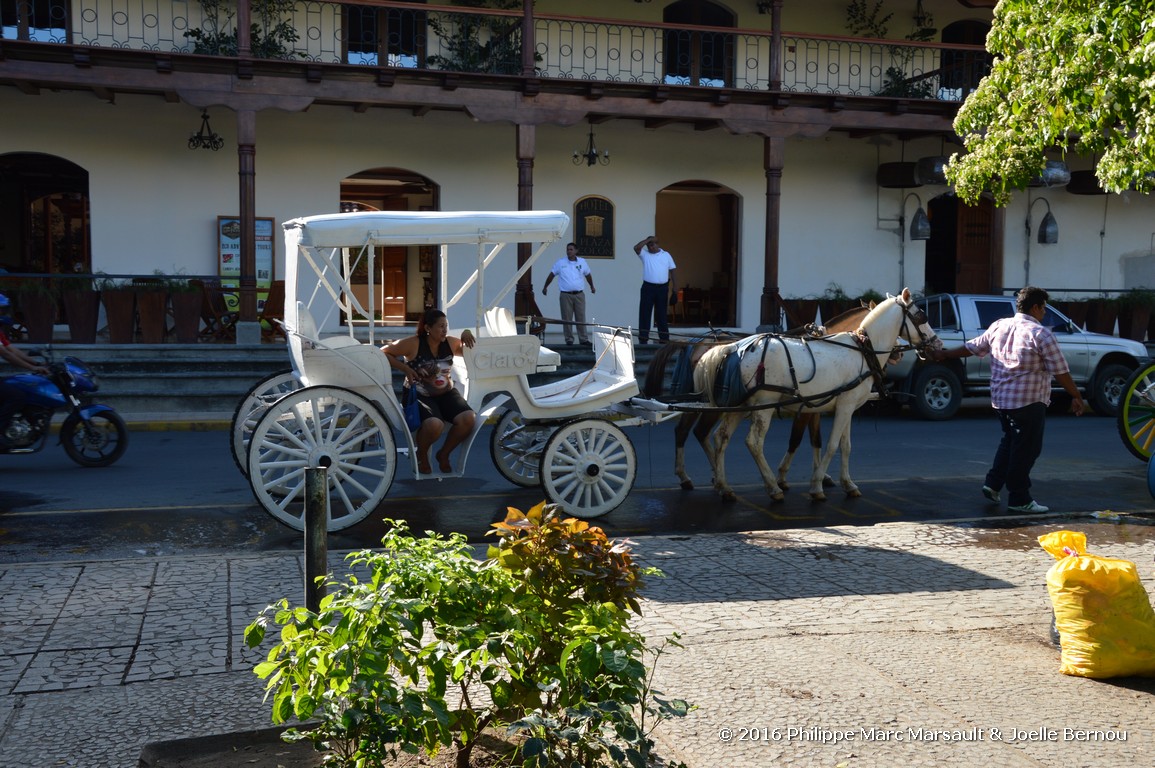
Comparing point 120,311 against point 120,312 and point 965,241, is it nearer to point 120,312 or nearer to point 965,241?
point 120,312

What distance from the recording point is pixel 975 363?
16719 millimetres

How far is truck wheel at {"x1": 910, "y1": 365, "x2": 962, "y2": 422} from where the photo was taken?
53.9 feet

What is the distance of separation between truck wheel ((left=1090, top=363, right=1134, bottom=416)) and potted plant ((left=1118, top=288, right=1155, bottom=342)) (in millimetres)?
4404

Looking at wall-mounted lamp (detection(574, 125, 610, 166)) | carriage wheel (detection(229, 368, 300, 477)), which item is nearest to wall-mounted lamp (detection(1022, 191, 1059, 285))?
wall-mounted lamp (detection(574, 125, 610, 166))

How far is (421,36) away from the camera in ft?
65.2

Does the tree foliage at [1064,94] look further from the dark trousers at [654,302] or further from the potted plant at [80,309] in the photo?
the potted plant at [80,309]

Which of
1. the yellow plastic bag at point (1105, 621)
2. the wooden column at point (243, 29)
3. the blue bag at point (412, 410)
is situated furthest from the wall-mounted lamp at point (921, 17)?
the yellow plastic bag at point (1105, 621)

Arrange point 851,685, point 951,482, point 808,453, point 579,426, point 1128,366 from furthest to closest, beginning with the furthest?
point 1128,366
point 808,453
point 951,482
point 579,426
point 851,685

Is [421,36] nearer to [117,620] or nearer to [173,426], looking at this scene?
[173,426]

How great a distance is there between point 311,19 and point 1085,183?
15688 mm

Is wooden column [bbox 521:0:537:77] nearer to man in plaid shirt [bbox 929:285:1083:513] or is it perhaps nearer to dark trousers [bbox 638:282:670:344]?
dark trousers [bbox 638:282:670:344]

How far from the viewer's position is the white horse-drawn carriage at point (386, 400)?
830 centimetres

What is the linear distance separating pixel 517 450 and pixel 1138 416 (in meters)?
6.33

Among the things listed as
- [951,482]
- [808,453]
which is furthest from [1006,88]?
[808,453]
